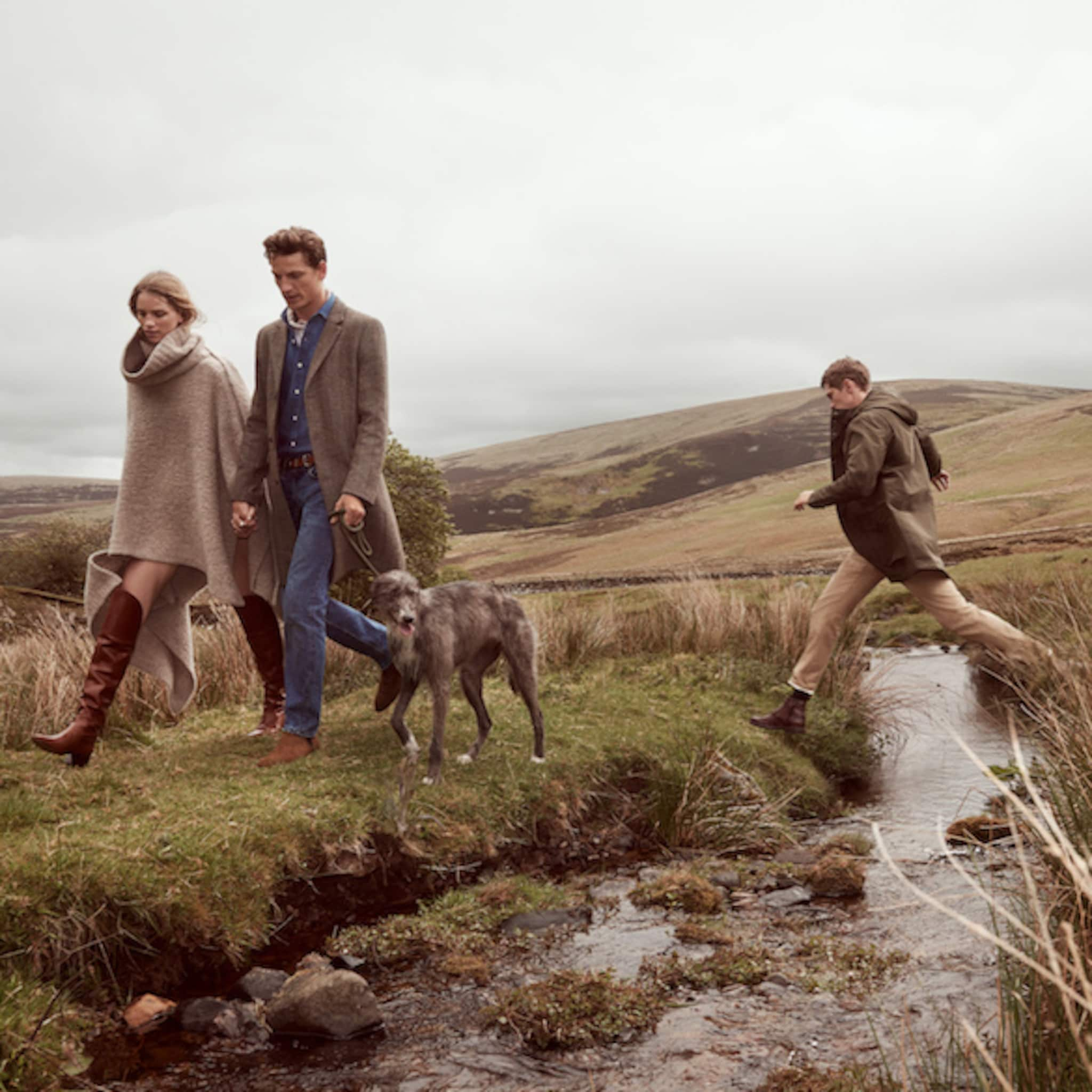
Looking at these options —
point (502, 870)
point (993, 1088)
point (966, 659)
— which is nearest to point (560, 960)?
point (502, 870)

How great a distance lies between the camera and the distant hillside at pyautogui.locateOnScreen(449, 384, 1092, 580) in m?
45.0

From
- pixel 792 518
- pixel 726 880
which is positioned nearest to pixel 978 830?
pixel 726 880

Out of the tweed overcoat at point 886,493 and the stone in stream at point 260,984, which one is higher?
the tweed overcoat at point 886,493

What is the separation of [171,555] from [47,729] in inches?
74.1

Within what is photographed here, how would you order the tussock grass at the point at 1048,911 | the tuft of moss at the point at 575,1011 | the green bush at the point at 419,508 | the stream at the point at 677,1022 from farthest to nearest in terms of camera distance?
1. the green bush at the point at 419,508
2. the tuft of moss at the point at 575,1011
3. the stream at the point at 677,1022
4. the tussock grass at the point at 1048,911

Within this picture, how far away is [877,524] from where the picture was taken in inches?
325

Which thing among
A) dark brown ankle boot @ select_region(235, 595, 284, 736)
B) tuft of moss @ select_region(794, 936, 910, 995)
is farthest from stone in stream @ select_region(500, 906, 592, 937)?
dark brown ankle boot @ select_region(235, 595, 284, 736)

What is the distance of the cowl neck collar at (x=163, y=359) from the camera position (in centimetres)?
667

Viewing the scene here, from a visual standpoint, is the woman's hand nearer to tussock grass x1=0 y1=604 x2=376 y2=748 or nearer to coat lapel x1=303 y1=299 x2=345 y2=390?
coat lapel x1=303 y1=299 x2=345 y2=390

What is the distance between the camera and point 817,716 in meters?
9.55

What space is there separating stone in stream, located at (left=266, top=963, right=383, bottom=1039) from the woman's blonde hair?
451cm

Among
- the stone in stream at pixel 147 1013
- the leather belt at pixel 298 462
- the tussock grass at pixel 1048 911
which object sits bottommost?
the stone in stream at pixel 147 1013

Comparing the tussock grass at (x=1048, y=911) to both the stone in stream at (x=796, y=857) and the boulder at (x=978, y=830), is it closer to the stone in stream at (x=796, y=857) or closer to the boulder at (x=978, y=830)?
the boulder at (x=978, y=830)

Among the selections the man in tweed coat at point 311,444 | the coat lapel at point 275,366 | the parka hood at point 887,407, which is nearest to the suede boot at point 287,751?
the man in tweed coat at point 311,444
